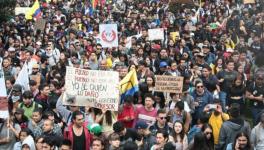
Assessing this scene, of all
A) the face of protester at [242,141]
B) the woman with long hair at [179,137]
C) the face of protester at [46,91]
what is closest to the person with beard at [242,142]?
the face of protester at [242,141]

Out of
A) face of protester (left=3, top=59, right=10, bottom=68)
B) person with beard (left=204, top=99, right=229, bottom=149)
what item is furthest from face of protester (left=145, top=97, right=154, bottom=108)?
face of protester (left=3, top=59, right=10, bottom=68)

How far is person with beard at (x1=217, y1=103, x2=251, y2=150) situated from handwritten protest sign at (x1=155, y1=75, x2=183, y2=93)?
1.91m

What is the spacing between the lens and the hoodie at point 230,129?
9.27 meters

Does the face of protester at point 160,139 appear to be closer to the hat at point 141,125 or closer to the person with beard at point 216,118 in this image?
the hat at point 141,125

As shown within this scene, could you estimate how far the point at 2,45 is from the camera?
19609mm

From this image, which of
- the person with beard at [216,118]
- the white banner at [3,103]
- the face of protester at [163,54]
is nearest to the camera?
the white banner at [3,103]

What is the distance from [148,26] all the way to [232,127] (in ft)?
42.9

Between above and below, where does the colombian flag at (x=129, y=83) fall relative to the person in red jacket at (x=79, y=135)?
above

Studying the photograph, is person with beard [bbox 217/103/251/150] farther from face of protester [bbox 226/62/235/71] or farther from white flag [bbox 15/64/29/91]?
white flag [bbox 15/64/29/91]

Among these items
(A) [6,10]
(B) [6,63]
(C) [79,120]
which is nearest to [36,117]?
(C) [79,120]

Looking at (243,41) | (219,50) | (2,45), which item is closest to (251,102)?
(219,50)

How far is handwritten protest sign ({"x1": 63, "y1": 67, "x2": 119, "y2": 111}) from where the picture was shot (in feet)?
34.9

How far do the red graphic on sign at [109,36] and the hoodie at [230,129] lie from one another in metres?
8.12

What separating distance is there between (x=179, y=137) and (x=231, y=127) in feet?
2.58
